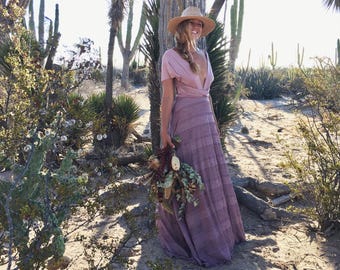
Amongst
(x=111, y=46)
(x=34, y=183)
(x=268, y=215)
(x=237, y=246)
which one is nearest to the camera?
(x=34, y=183)

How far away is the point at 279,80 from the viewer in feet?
57.6

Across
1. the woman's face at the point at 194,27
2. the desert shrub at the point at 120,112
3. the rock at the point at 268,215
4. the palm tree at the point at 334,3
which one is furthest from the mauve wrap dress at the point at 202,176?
the palm tree at the point at 334,3

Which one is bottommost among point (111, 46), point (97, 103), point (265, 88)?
point (97, 103)

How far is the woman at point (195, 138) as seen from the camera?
312cm

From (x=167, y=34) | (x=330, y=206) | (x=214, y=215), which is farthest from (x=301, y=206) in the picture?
Result: (x=167, y=34)

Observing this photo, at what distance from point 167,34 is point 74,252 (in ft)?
7.08

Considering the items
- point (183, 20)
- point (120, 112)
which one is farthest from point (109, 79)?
point (183, 20)

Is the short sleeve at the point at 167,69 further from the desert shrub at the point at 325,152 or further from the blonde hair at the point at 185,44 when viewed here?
the desert shrub at the point at 325,152

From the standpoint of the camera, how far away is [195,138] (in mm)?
3225

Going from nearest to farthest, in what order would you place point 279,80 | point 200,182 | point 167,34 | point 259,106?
point 200,182
point 167,34
point 259,106
point 279,80

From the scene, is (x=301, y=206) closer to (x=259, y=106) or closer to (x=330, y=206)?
(x=330, y=206)

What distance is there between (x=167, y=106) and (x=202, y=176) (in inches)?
23.5

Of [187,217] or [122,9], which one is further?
[122,9]

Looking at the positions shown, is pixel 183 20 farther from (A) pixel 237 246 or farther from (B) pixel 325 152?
(A) pixel 237 246
